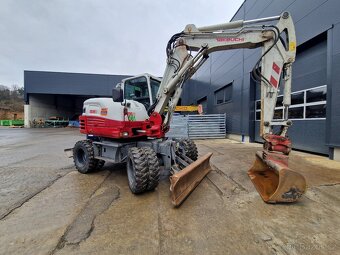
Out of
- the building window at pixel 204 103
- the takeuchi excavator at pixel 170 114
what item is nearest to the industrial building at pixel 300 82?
the building window at pixel 204 103

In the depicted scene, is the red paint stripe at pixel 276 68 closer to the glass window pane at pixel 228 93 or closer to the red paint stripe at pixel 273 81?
the red paint stripe at pixel 273 81

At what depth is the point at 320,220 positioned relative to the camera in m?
2.82

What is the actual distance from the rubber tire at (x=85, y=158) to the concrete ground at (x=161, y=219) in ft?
1.78

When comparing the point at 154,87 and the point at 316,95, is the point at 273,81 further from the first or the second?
the point at 316,95

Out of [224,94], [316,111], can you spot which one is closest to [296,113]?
[316,111]

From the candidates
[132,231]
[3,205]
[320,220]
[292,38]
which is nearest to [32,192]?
[3,205]

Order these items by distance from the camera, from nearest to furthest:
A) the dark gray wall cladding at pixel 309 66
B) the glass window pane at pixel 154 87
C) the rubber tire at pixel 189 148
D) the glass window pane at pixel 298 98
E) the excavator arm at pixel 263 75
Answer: the excavator arm at pixel 263 75
the glass window pane at pixel 154 87
the rubber tire at pixel 189 148
the dark gray wall cladding at pixel 309 66
the glass window pane at pixel 298 98

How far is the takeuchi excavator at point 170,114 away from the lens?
357 cm

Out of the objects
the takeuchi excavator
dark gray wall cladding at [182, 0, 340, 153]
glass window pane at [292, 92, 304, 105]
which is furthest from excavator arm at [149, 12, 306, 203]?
glass window pane at [292, 92, 304, 105]

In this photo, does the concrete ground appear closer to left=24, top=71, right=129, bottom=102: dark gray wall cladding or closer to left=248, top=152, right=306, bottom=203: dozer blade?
left=248, top=152, right=306, bottom=203: dozer blade

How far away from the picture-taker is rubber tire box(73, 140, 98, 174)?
204 inches

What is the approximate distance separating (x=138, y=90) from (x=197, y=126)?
353 inches

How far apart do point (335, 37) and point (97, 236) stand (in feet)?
27.1

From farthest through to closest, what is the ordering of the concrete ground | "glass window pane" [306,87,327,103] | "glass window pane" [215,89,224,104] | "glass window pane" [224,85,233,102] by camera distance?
"glass window pane" [215,89,224,104], "glass window pane" [224,85,233,102], "glass window pane" [306,87,327,103], the concrete ground
